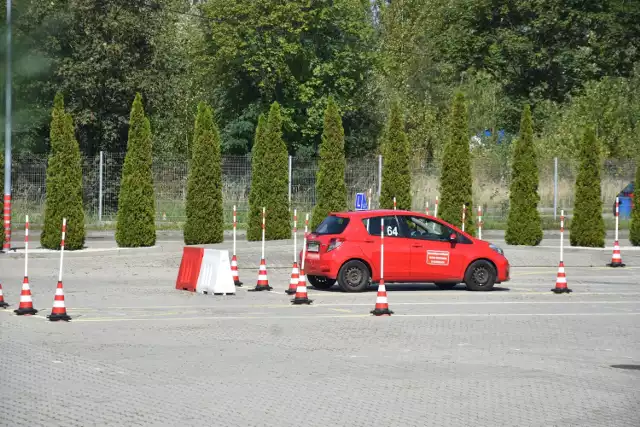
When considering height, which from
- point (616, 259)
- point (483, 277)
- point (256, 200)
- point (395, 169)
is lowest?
point (483, 277)

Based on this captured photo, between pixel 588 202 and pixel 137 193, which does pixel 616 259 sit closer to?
pixel 588 202

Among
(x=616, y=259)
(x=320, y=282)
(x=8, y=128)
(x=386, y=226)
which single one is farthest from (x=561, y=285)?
(x=8, y=128)

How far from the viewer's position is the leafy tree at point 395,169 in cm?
3841

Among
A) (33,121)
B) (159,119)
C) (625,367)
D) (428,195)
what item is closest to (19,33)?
(33,121)

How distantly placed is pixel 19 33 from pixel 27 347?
1615 inches

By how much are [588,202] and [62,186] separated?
16.0 meters

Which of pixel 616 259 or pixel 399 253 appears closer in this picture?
pixel 399 253

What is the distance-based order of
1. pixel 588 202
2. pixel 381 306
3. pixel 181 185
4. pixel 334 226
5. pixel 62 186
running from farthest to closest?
1. pixel 181 185
2. pixel 588 202
3. pixel 62 186
4. pixel 334 226
5. pixel 381 306

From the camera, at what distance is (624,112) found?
66.5m

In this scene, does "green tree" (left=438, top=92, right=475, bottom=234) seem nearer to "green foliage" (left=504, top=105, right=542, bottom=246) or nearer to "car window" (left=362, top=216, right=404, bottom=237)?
"green foliage" (left=504, top=105, right=542, bottom=246)

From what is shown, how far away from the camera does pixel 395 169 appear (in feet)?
127

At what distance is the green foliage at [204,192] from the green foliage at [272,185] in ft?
6.61

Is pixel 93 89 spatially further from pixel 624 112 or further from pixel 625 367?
pixel 625 367

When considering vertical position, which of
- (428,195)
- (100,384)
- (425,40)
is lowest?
(100,384)
